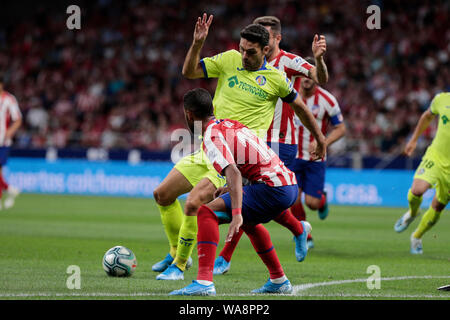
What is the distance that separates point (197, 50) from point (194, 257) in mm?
3206

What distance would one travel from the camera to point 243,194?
18.6 ft

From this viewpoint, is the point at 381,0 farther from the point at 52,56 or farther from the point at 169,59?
the point at 52,56

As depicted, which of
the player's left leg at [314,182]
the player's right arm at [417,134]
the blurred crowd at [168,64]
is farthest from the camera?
the blurred crowd at [168,64]

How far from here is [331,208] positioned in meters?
17.8

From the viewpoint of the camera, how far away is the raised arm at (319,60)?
708 cm

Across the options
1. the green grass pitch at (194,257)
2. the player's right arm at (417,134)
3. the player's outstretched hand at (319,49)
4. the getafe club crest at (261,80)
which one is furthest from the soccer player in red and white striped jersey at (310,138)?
the getafe club crest at (261,80)

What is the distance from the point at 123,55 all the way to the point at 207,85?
467 centimetres

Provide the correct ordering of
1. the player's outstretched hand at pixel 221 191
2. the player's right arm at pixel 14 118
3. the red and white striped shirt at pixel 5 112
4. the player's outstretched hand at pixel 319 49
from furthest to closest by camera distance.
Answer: the red and white striped shirt at pixel 5 112 < the player's right arm at pixel 14 118 < the player's outstretched hand at pixel 319 49 < the player's outstretched hand at pixel 221 191

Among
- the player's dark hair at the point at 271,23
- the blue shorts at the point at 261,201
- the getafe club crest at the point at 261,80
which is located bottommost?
the blue shorts at the point at 261,201

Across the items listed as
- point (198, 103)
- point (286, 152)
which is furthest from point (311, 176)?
point (198, 103)

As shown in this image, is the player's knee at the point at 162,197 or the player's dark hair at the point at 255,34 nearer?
the player's dark hair at the point at 255,34

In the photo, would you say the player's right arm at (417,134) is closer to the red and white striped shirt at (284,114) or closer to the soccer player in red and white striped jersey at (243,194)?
the red and white striped shirt at (284,114)

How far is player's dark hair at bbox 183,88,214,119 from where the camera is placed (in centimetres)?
588
